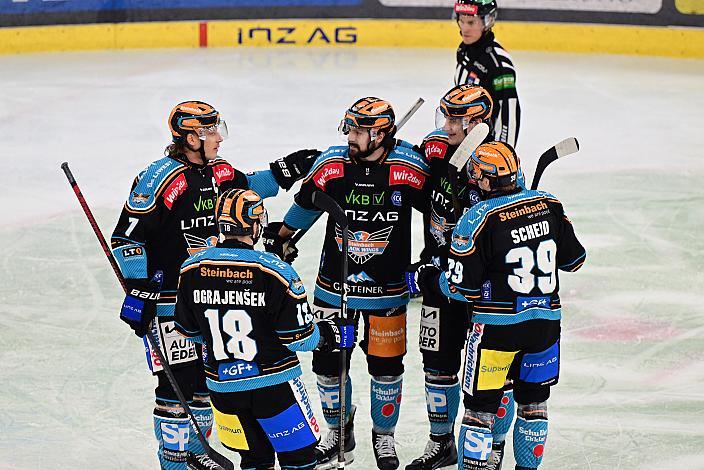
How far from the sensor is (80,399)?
5512mm

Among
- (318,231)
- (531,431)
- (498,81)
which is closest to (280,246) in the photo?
(531,431)

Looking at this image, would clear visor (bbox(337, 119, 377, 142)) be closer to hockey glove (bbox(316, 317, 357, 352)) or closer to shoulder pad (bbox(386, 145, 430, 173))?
shoulder pad (bbox(386, 145, 430, 173))

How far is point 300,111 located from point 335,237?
6616 millimetres

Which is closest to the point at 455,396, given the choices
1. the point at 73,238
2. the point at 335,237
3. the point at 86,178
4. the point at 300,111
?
the point at 335,237

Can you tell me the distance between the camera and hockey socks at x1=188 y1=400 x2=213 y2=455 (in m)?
4.62

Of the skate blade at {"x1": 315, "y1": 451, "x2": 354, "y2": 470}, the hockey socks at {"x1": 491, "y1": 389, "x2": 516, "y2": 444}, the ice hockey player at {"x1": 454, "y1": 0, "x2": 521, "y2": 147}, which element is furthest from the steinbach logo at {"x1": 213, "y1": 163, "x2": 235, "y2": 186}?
the ice hockey player at {"x1": 454, "y1": 0, "x2": 521, "y2": 147}

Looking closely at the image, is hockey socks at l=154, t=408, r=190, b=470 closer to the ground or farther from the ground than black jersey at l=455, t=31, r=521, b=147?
closer to the ground

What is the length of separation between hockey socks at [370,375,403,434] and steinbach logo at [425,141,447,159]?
963 mm

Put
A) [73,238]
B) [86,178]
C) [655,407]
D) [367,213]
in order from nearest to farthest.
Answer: [367,213] → [655,407] → [73,238] → [86,178]

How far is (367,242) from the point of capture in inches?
187

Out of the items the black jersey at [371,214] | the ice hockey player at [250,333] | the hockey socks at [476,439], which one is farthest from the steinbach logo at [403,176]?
the hockey socks at [476,439]

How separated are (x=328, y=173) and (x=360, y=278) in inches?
18.3

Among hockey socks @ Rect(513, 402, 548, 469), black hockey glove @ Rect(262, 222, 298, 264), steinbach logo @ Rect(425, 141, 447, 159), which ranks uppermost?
steinbach logo @ Rect(425, 141, 447, 159)

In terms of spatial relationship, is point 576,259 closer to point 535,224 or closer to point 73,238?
point 535,224
